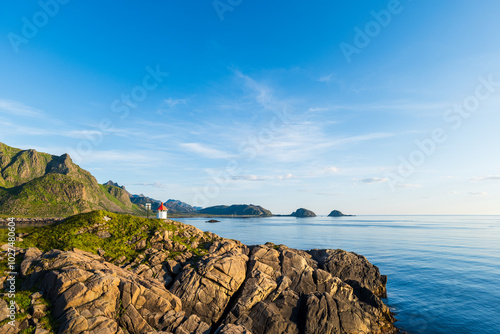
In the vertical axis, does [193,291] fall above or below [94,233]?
below

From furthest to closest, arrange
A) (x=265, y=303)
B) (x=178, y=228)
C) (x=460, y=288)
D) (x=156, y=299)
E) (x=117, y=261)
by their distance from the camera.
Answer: (x=460, y=288), (x=178, y=228), (x=117, y=261), (x=265, y=303), (x=156, y=299)

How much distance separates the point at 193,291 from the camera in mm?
25062

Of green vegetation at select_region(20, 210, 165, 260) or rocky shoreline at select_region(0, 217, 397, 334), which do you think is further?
green vegetation at select_region(20, 210, 165, 260)

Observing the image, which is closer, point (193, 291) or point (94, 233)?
point (193, 291)

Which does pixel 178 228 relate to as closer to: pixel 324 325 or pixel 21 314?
pixel 21 314

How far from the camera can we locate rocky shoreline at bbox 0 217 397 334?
1936cm

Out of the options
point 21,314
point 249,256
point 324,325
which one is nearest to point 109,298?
point 21,314

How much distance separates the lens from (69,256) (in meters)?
23.1

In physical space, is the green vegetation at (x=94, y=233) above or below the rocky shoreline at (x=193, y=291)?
above

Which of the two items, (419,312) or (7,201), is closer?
(419,312)

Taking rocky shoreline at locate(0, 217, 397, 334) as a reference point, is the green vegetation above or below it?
above

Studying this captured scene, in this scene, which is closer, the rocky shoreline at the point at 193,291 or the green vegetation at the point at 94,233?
the rocky shoreline at the point at 193,291

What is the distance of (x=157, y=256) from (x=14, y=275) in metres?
12.8

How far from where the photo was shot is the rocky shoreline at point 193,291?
1936cm
